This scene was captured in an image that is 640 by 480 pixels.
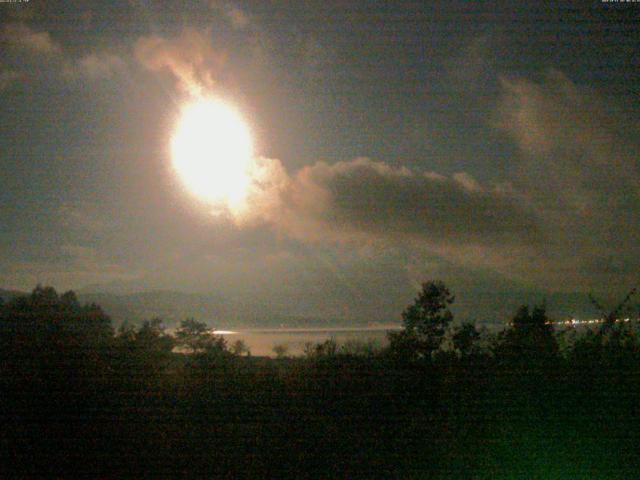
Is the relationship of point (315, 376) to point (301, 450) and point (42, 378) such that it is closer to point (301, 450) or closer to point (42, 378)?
point (301, 450)

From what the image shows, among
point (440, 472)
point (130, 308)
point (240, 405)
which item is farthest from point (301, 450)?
point (130, 308)

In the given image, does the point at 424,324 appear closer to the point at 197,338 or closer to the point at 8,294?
the point at 197,338

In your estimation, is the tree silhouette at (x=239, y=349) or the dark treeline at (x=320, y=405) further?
the tree silhouette at (x=239, y=349)

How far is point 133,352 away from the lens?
6.88 m

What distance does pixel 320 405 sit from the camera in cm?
647

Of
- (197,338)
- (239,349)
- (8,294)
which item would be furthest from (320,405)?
(8,294)

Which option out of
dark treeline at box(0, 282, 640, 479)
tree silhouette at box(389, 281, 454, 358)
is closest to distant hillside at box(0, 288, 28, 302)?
dark treeline at box(0, 282, 640, 479)

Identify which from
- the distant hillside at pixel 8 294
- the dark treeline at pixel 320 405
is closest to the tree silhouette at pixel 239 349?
the dark treeline at pixel 320 405

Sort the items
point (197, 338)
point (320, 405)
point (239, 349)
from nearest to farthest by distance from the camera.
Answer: point (320, 405) < point (239, 349) < point (197, 338)

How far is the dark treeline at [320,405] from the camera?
18.3ft

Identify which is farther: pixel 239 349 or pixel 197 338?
pixel 197 338

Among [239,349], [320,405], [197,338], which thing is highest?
[197,338]

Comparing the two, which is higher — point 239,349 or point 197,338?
point 197,338

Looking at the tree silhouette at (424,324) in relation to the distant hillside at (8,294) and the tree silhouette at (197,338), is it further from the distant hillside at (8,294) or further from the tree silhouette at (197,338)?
the distant hillside at (8,294)
